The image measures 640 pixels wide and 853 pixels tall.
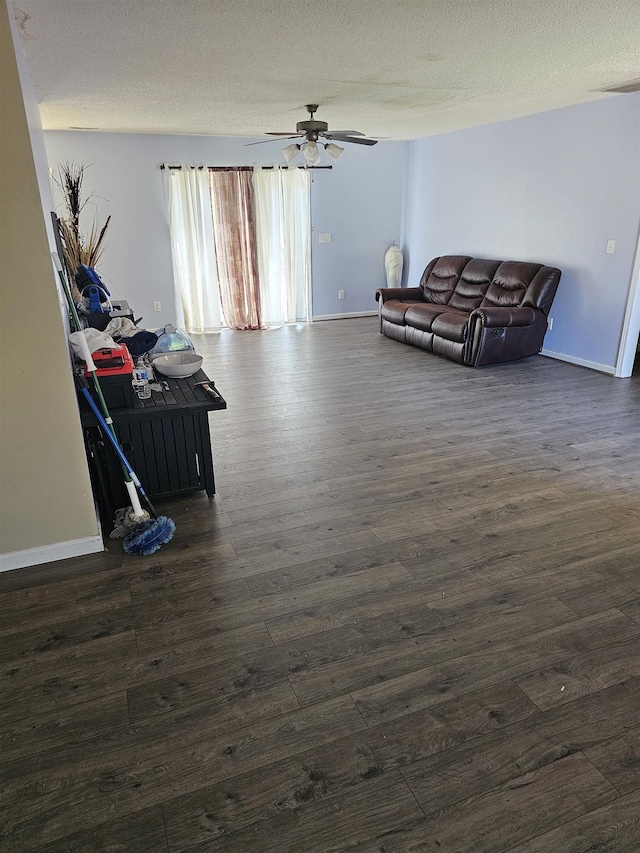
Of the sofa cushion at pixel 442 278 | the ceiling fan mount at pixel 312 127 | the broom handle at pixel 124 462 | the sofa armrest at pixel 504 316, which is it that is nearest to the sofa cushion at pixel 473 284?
the sofa cushion at pixel 442 278

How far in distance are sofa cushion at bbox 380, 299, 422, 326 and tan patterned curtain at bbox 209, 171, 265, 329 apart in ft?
5.49

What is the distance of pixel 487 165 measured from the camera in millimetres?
6363

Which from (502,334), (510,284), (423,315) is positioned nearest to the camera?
(502,334)

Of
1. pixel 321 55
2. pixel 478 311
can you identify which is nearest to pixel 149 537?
pixel 321 55

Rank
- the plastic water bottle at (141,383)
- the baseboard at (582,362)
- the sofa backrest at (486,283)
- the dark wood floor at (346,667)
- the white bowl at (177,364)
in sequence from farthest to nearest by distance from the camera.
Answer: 1. the sofa backrest at (486,283)
2. the baseboard at (582,362)
3. the white bowl at (177,364)
4. the plastic water bottle at (141,383)
5. the dark wood floor at (346,667)

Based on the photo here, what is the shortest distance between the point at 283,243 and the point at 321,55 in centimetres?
429

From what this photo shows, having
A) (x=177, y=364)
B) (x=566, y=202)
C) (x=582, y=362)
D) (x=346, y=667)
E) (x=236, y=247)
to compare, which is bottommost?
(x=346, y=667)

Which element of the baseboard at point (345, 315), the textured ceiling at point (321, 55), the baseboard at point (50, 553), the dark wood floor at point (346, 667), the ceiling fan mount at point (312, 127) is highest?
the textured ceiling at point (321, 55)

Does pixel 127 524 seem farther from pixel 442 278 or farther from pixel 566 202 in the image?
pixel 442 278

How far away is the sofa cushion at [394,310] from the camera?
6557 mm

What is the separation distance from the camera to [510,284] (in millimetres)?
5875

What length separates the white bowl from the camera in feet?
10.8

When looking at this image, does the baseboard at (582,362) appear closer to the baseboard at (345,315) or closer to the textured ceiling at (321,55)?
the textured ceiling at (321,55)

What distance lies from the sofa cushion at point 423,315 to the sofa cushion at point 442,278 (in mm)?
333
